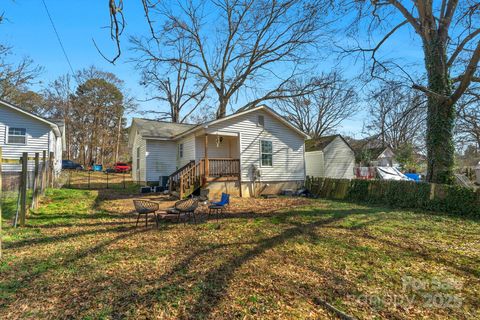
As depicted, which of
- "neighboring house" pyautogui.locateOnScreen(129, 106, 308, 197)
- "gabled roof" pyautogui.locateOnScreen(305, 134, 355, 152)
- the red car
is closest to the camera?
"neighboring house" pyautogui.locateOnScreen(129, 106, 308, 197)

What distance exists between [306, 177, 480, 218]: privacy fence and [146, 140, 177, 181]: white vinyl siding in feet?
32.9

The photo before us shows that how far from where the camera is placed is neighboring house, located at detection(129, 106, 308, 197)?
1373 cm

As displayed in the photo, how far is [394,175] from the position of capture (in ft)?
68.8

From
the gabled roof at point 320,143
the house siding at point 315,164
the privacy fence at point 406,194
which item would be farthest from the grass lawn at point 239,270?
the gabled roof at point 320,143

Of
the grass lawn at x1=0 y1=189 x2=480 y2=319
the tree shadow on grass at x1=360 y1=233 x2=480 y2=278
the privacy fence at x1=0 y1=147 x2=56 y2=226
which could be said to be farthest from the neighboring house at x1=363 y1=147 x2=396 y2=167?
the privacy fence at x1=0 y1=147 x2=56 y2=226

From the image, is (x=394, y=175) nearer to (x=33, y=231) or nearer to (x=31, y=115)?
(x=33, y=231)

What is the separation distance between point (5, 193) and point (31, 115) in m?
7.15

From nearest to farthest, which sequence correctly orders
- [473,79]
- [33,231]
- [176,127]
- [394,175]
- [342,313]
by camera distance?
[342,313], [33,231], [473,79], [176,127], [394,175]

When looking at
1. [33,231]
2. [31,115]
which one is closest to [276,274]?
[33,231]

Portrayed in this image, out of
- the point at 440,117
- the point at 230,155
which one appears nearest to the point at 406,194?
the point at 440,117

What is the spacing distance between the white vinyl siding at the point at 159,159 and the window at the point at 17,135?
7449 mm

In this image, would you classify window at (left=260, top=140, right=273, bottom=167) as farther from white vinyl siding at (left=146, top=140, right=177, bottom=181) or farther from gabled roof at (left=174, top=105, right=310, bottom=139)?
white vinyl siding at (left=146, top=140, right=177, bottom=181)

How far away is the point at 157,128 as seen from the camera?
59.6 ft

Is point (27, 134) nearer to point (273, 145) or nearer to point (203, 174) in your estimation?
point (203, 174)
